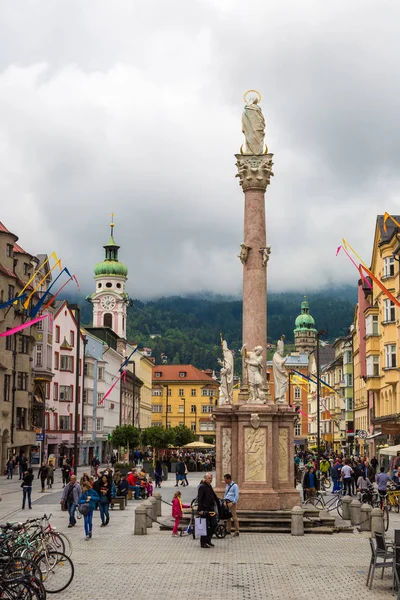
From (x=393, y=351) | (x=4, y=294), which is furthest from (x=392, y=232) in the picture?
(x=4, y=294)

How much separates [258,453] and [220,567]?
8.80 metres

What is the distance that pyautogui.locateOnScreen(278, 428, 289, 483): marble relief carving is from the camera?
28.0 meters

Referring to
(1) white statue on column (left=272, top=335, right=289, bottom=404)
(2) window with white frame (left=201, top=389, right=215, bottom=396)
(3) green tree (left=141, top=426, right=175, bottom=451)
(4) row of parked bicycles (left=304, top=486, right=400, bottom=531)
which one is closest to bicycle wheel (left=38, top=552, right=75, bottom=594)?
(1) white statue on column (left=272, top=335, right=289, bottom=404)

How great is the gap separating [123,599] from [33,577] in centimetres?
271

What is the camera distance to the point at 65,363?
80.8 meters

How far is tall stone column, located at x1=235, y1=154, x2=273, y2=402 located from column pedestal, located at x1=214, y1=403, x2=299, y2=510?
3.36ft

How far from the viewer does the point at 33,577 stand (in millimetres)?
13055

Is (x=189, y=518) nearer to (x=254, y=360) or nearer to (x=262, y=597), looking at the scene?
(x=254, y=360)

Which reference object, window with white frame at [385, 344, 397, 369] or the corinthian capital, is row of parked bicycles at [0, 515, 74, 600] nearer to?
the corinthian capital

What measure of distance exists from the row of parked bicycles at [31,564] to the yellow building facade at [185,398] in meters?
149

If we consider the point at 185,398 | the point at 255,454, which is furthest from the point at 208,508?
the point at 185,398

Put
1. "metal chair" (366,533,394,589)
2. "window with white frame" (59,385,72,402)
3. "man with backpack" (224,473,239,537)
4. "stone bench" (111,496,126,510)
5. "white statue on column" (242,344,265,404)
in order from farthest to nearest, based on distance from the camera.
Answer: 1. "window with white frame" (59,385,72,402)
2. "stone bench" (111,496,126,510)
3. "white statue on column" (242,344,265,404)
4. "man with backpack" (224,473,239,537)
5. "metal chair" (366,533,394,589)

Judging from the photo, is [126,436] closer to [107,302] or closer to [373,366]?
[373,366]

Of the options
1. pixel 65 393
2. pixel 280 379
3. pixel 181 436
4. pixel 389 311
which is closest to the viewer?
pixel 280 379
